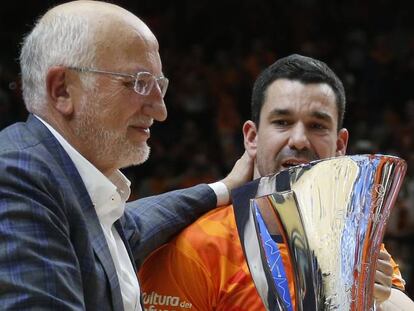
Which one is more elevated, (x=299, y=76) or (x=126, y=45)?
(x=126, y=45)

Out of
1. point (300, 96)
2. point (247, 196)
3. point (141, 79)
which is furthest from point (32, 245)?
point (300, 96)

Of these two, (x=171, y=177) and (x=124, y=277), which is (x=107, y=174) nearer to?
(x=124, y=277)

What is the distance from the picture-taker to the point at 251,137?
246 centimetres

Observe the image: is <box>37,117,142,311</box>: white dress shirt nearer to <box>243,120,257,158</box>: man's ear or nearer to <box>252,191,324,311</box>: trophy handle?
<box>252,191,324,311</box>: trophy handle

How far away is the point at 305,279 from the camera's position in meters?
1.80

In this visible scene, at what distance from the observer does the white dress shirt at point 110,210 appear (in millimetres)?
1791

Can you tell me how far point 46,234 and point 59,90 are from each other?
36cm

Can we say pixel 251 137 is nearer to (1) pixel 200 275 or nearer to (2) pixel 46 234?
(1) pixel 200 275

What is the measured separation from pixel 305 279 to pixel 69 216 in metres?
0.48

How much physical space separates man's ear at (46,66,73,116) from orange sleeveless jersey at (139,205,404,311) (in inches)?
24.5

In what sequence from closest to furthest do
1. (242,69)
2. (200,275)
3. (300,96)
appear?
1. (200,275)
2. (300,96)
3. (242,69)

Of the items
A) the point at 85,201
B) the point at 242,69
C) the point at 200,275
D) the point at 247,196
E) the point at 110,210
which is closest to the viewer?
the point at 85,201

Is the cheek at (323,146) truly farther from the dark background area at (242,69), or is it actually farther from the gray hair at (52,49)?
the dark background area at (242,69)

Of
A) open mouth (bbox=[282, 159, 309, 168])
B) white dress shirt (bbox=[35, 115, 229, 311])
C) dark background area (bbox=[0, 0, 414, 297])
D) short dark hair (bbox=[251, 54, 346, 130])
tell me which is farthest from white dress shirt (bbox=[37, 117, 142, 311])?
dark background area (bbox=[0, 0, 414, 297])
